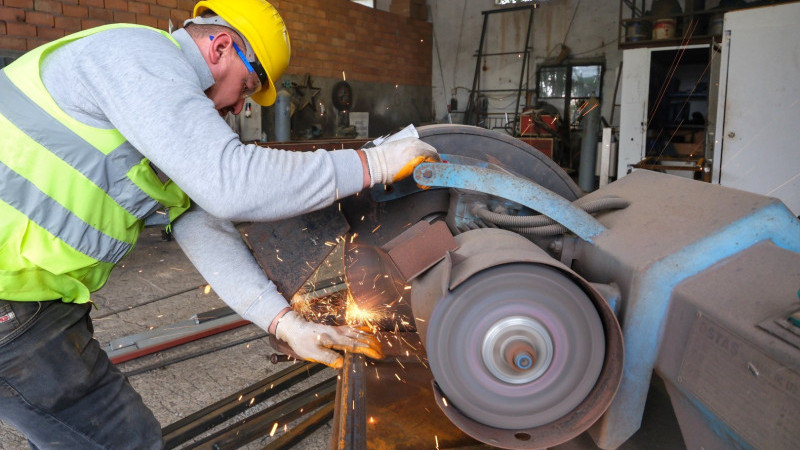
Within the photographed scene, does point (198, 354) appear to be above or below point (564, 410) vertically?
below

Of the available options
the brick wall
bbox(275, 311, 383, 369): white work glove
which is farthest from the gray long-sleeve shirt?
the brick wall

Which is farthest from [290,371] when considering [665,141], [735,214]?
[665,141]

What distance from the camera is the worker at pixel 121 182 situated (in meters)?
1.16

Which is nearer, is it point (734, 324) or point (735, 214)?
point (734, 324)

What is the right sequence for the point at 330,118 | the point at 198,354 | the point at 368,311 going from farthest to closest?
the point at 330,118
the point at 198,354
the point at 368,311

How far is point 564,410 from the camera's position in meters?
1.30

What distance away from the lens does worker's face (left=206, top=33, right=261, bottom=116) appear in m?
1.47

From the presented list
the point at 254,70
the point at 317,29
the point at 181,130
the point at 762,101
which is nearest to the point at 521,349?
the point at 181,130

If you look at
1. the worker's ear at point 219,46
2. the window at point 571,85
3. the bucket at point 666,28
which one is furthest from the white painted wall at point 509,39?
the worker's ear at point 219,46

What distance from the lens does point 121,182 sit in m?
1.36

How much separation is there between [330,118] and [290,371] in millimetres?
6503

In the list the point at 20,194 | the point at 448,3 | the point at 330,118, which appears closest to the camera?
the point at 20,194

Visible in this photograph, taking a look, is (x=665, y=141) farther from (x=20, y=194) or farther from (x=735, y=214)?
(x=20, y=194)

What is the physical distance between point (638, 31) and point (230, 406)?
6.62 metres
